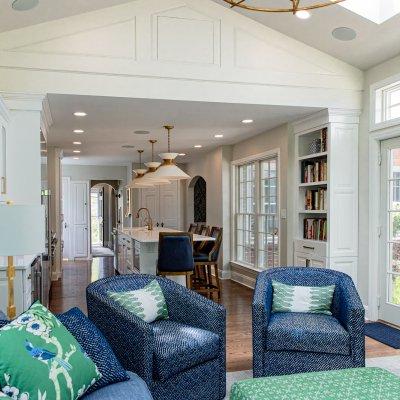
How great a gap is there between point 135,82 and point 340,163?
2.48 metres

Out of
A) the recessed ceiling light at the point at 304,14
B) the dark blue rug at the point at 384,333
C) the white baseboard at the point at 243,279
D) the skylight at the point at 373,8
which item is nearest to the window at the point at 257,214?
the white baseboard at the point at 243,279

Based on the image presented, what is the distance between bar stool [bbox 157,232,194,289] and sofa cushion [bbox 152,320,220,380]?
8.28 ft

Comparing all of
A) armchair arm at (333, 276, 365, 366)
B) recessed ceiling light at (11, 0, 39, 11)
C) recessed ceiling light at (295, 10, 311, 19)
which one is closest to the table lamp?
recessed ceiling light at (11, 0, 39, 11)

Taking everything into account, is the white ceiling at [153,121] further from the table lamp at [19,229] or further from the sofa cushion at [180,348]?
the sofa cushion at [180,348]

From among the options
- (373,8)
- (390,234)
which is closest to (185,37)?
(373,8)

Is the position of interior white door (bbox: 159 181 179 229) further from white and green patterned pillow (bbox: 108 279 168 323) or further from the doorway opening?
white and green patterned pillow (bbox: 108 279 168 323)

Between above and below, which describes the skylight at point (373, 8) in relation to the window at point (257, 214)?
above

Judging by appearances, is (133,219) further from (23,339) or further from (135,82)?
(23,339)

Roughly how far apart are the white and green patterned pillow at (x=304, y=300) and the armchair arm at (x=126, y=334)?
1.38 meters

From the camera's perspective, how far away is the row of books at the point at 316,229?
5.54 m

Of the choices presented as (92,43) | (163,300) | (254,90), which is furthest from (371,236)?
(92,43)

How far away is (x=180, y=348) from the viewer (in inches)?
108

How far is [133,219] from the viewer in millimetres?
11602

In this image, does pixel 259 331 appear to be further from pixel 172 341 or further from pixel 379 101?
pixel 379 101
